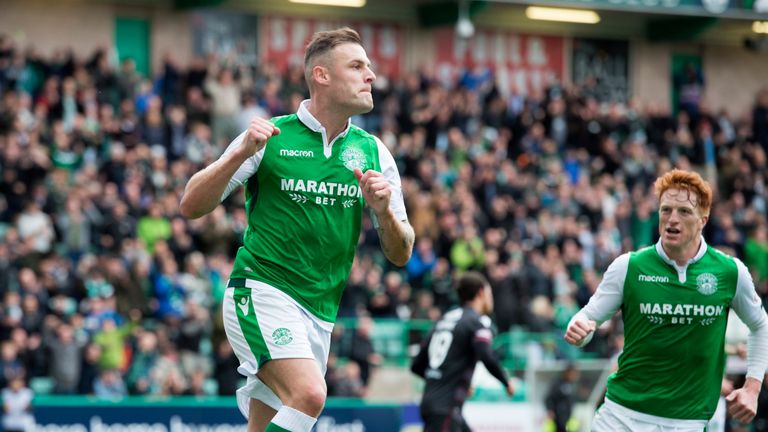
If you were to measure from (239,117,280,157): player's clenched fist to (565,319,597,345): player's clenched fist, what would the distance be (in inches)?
86.2

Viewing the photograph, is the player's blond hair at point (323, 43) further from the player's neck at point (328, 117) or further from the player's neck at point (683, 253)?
the player's neck at point (683, 253)

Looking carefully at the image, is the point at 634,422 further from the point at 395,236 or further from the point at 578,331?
the point at 395,236

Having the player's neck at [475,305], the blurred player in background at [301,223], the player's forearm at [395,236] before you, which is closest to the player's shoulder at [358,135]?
the blurred player in background at [301,223]

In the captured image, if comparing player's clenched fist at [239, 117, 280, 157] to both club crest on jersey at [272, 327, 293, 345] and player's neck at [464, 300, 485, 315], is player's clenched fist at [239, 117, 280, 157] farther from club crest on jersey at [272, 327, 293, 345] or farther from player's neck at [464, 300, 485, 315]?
player's neck at [464, 300, 485, 315]

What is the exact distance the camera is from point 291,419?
7.05m

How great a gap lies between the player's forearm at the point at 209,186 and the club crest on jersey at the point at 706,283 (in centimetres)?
297

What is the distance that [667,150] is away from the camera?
31.4m

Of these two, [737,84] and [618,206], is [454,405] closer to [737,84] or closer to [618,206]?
[618,206]

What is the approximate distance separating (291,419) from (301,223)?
1.05 m

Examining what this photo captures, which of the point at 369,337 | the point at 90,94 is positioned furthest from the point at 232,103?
the point at 369,337

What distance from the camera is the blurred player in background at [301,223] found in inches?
283

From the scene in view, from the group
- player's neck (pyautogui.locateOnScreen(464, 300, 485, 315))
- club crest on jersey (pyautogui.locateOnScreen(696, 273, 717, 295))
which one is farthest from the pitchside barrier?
club crest on jersey (pyautogui.locateOnScreen(696, 273, 717, 295))

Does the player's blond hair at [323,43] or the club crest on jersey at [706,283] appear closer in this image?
the player's blond hair at [323,43]

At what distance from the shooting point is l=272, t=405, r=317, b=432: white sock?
7.04 metres
